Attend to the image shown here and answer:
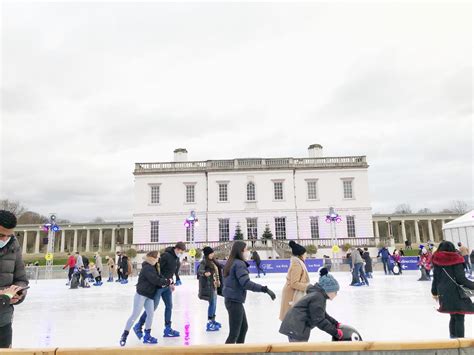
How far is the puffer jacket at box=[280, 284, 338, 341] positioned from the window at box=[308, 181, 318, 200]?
3776cm

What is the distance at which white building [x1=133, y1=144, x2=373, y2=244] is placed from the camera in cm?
4038

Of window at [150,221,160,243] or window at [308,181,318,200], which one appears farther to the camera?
window at [308,181,318,200]

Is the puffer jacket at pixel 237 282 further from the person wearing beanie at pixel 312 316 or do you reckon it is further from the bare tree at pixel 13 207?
the bare tree at pixel 13 207

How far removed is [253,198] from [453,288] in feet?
117

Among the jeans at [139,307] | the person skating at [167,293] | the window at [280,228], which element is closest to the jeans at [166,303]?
the person skating at [167,293]

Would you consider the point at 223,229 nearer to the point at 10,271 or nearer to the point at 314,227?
the point at 314,227

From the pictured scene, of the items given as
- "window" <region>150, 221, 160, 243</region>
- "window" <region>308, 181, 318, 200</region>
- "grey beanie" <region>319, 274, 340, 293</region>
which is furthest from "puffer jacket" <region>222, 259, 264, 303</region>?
"window" <region>150, 221, 160, 243</region>

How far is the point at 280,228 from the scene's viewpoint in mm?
40469

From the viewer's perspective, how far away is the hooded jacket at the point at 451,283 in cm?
538

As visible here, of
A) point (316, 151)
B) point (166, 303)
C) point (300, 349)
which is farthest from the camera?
point (316, 151)

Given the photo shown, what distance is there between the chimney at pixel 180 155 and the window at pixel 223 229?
879 centimetres

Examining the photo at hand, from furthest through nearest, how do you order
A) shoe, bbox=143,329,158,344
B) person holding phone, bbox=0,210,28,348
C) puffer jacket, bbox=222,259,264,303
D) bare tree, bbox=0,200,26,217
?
bare tree, bbox=0,200,26,217
shoe, bbox=143,329,158,344
puffer jacket, bbox=222,259,264,303
person holding phone, bbox=0,210,28,348

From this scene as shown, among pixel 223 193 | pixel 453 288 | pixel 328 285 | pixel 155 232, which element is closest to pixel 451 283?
pixel 453 288

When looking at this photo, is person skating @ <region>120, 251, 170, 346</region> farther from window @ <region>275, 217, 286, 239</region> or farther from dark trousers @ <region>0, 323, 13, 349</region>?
window @ <region>275, 217, 286, 239</region>
